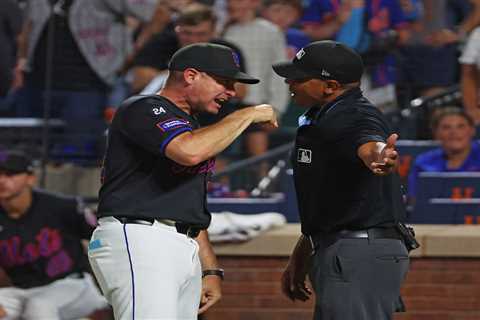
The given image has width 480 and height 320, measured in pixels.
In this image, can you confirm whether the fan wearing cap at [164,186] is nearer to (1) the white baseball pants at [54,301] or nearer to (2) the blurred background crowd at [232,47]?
(1) the white baseball pants at [54,301]

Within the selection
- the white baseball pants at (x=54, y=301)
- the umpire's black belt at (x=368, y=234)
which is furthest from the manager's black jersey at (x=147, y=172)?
the white baseball pants at (x=54, y=301)

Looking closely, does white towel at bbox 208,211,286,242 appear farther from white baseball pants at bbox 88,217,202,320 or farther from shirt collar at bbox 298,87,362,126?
white baseball pants at bbox 88,217,202,320

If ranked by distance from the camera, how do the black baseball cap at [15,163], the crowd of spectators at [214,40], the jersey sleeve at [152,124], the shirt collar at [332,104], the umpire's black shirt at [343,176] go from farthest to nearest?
1. the crowd of spectators at [214,40]
2. the black baseball cap at [15,163]
3. the shirt collar at [332,104]
4. the umpire's black shirt at [343,176]
5. the jersey sleeve at [152,124]

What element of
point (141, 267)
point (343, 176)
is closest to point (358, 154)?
point (343, 176)

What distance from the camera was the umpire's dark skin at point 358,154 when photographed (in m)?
4.56

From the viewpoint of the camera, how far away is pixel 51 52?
10219 mm

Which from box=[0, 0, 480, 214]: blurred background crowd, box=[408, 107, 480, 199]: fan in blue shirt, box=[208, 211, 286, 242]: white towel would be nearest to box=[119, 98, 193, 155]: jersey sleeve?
box=[208, 211, 286, 242]: white towel

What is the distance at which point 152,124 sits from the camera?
16.2 feet

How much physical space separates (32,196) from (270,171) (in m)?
2.02

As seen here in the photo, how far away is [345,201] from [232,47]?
405 cm

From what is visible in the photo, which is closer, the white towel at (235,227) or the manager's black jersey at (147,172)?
the manager's black jersey at (147,172)

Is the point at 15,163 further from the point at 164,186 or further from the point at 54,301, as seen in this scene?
the point at 164,186

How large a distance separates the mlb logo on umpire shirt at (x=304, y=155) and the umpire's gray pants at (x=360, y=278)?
1.16ft

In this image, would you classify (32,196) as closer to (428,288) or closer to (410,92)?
(428,288)
